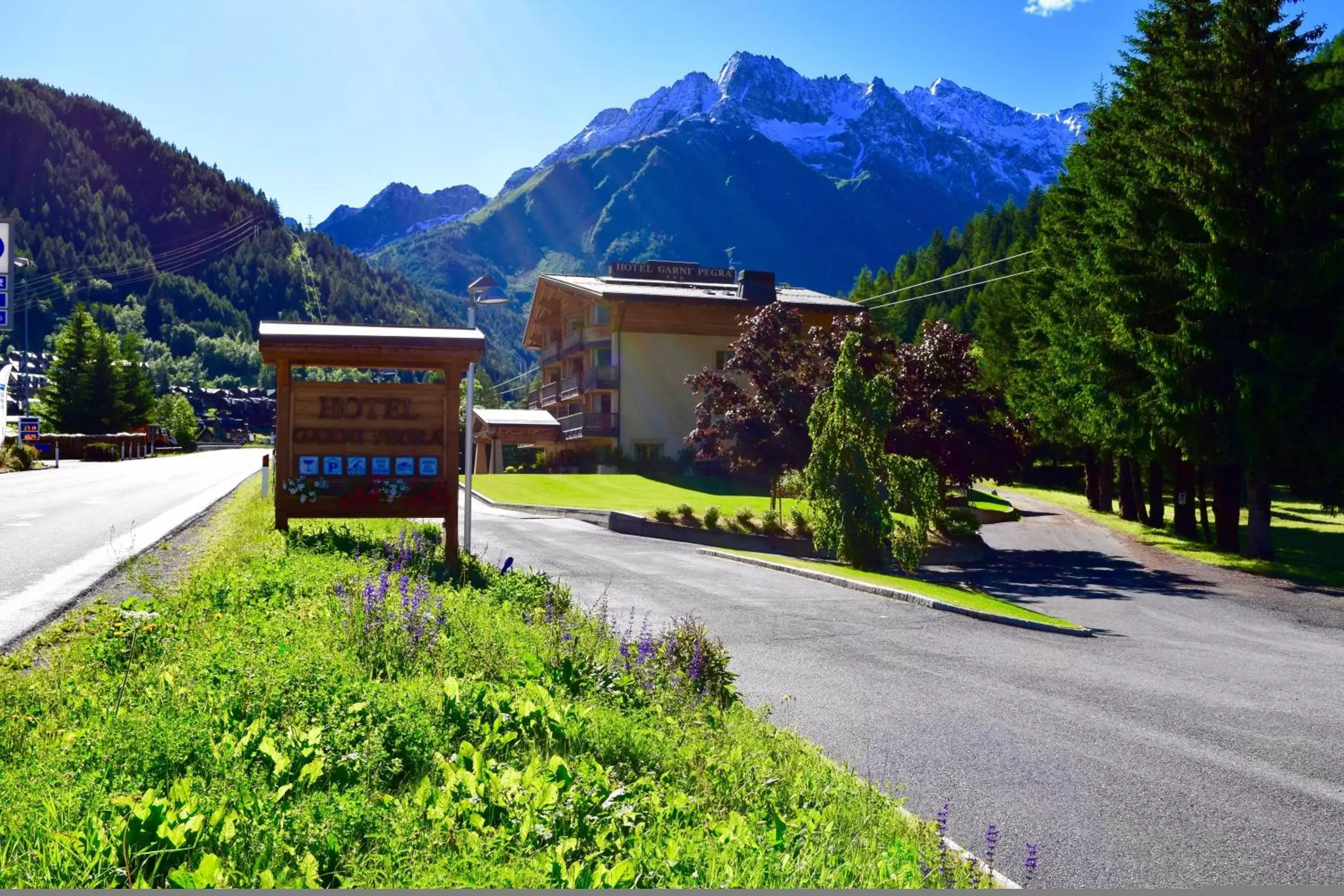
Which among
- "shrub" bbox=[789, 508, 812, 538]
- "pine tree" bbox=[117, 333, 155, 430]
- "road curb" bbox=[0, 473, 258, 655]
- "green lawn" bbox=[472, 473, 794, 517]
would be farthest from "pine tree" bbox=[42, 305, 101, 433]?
"shrub" bbox=[789, 508, 812, 538]

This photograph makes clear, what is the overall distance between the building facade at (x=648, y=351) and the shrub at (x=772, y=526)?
27776 mm

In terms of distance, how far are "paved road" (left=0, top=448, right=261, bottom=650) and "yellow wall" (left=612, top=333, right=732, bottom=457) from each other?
20755 millimetres

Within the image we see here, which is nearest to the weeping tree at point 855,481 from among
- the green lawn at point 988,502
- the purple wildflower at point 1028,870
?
the purple wildflower at point 1028,870

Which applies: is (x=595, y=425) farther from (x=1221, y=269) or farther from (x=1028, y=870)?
(x=1028, y=870)

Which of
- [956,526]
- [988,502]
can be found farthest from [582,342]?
[956,526]

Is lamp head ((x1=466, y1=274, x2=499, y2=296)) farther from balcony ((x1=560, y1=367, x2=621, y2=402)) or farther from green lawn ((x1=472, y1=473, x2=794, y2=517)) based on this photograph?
balcony ((x1=560, y1=367, x2=621, y2=402))

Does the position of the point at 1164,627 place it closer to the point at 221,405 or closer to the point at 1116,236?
the point at 1116,236

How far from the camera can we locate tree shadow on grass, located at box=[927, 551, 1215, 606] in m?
18.9

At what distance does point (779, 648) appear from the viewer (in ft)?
35.7

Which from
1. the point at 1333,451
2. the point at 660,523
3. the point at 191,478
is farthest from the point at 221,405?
the point at 1333,451

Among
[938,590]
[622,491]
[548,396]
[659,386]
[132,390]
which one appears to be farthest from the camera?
[132,390]

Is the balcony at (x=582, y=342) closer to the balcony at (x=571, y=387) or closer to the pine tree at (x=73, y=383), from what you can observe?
the balcony at (x=571, y=387)

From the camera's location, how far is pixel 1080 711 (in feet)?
27.8

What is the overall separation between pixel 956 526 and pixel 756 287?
34.7 m
